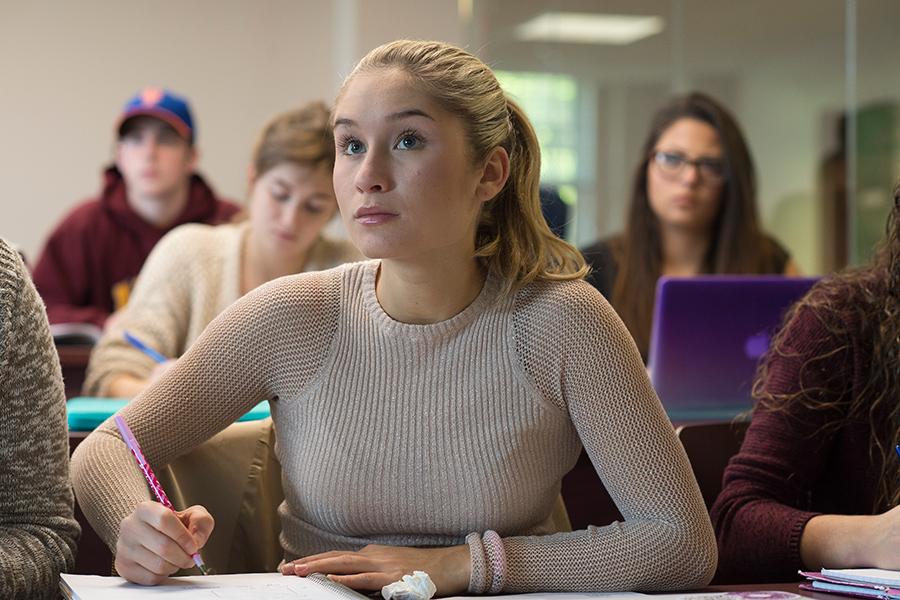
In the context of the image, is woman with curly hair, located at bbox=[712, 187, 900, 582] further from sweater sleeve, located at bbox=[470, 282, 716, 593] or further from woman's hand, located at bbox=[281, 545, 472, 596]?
woman's hand, located at bbox=[281, 545, 472, 596]

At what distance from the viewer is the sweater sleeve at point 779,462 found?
146 centimetres

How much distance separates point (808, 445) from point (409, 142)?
2.09 ft

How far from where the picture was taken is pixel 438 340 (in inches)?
54.9

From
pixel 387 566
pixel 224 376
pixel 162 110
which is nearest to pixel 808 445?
pixel 387 566

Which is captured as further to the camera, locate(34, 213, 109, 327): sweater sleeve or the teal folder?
locate(34, 213, 109, 327): sweater sleeve

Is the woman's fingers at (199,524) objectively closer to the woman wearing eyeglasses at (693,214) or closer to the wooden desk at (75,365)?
the wooden desk at (75,365)

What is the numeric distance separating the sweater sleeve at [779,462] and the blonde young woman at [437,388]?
17cm

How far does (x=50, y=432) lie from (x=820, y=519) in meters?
0.84

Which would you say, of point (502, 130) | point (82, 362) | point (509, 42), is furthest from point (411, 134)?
point (509, 42)

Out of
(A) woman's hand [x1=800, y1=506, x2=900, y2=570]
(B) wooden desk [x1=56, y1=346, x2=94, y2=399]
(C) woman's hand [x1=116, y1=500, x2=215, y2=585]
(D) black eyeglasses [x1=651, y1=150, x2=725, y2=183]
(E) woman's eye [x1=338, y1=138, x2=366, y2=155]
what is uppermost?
(E) woman's eye [x1=338, y1=138, x2=366, y2=155]

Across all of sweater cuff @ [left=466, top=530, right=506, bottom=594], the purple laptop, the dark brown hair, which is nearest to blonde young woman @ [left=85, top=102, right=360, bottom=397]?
the dark brown hair

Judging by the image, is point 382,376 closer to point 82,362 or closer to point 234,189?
point 82,362

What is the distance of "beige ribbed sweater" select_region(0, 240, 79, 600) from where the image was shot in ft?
3.96

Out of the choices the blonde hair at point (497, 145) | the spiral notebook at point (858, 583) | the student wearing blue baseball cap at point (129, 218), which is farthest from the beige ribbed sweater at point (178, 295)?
the spiral notebook at point (858, 583)
